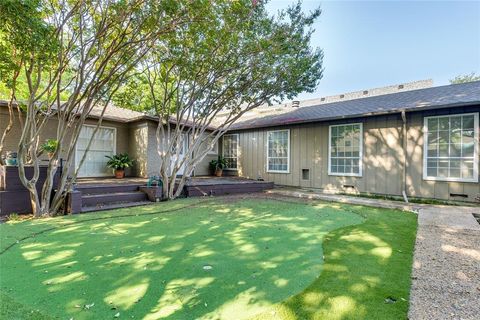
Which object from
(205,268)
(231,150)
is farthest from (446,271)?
(231,150)

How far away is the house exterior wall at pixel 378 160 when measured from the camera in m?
7.85

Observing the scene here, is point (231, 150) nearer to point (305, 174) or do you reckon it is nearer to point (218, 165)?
point (218, 165)

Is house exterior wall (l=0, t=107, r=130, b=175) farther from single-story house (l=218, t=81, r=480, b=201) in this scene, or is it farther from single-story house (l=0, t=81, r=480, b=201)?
single-story house (l=218, t=81, r=480, b=201)

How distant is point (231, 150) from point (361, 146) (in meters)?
6.70

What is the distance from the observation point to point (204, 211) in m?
6.46

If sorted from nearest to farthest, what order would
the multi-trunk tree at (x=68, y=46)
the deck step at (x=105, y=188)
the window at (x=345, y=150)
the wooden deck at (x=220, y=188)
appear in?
the multi-trunk tree at (x=68, y=46), the deck step at (x=105, y=188), the wooden deck at (x=220, y=188), the window at (x=345, y=150)

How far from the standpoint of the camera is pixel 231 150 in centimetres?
1410

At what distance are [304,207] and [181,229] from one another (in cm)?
360

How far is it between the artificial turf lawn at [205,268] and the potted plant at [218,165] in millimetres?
8559

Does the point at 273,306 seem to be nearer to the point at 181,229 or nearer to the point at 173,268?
the point at 173,268

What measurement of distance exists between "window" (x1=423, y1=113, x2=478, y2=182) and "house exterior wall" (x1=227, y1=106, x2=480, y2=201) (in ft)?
0.49

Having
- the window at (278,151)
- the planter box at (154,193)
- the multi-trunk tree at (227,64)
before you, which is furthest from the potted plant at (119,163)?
the window at (278,151)

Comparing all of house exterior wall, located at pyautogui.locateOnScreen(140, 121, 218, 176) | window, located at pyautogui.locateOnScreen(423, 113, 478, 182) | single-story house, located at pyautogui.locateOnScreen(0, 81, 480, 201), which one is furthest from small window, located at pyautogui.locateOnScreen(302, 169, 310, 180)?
house exterior wall, located at pyautogui.locateOnScreen(140, 121, 218, 176)

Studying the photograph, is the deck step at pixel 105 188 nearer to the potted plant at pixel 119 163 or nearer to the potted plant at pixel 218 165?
the potted plant at pixel 119 163
